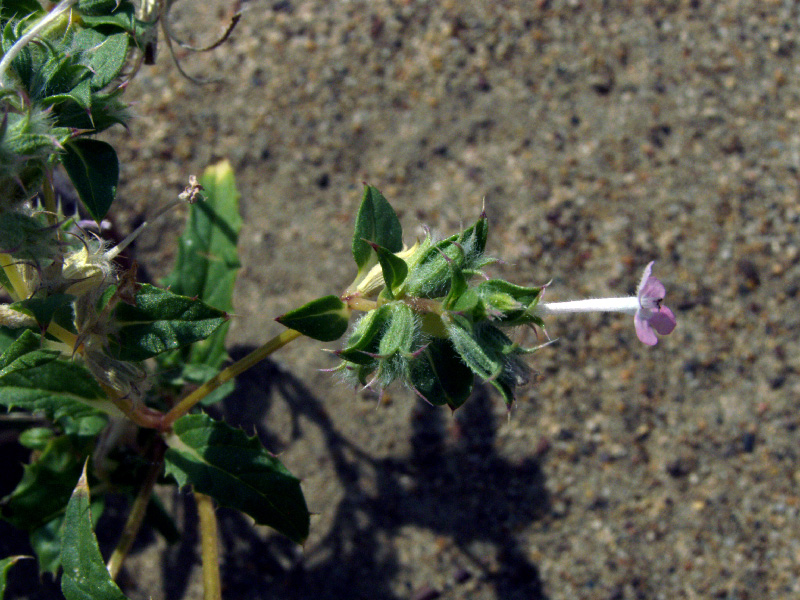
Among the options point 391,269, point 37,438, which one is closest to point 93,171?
point 391,269

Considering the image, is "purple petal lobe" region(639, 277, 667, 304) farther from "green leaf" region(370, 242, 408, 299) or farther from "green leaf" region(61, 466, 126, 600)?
"green leaf" region(61, 466, 126, 600)

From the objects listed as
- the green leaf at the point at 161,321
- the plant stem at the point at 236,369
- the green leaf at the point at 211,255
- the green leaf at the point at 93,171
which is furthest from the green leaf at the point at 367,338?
the green leaf at the point at 211,255

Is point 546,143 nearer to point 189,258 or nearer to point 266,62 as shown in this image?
point 266,62

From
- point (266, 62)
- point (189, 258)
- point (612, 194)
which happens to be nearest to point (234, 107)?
point (266, 62)

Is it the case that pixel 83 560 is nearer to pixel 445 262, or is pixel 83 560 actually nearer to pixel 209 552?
pixel 209 552

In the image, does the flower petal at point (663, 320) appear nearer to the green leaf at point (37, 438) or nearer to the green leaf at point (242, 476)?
the green leaf at point (242, 476)

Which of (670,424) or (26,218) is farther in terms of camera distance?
(670,424)
